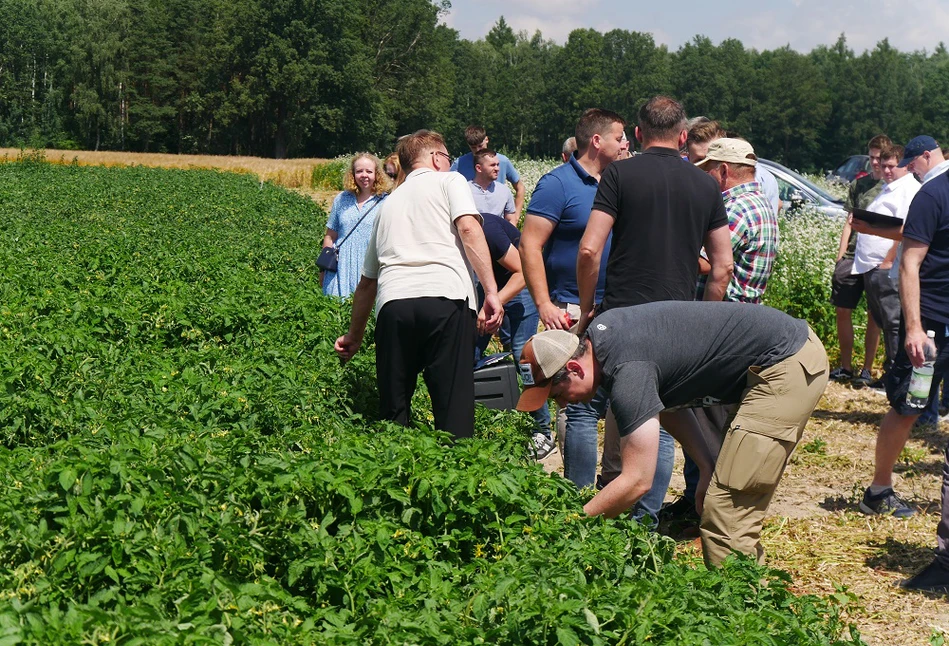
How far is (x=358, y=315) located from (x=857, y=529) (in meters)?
3.13

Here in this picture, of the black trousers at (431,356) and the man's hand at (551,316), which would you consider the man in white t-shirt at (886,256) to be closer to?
the man's hand at (551,316)

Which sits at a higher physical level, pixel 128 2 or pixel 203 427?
pixel 128 2

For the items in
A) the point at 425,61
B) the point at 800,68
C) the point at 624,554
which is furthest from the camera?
the point at 800,68

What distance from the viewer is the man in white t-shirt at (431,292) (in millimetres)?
5047

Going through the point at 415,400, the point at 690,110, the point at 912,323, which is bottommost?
the point at 415,400

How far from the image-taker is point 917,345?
226 inches

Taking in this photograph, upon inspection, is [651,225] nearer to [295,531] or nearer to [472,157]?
[295,531]

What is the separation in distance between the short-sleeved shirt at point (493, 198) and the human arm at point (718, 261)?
382 centimetres

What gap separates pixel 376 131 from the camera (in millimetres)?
79125

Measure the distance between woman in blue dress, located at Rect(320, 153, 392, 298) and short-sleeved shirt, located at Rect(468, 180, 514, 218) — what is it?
1.37 metres

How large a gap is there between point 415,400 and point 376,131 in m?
74.7

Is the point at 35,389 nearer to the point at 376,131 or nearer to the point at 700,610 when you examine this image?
the point at 700,610

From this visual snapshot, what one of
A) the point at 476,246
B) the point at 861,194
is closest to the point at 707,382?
the point at 476,246

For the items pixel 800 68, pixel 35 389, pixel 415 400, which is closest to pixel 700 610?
pixel 415 400
